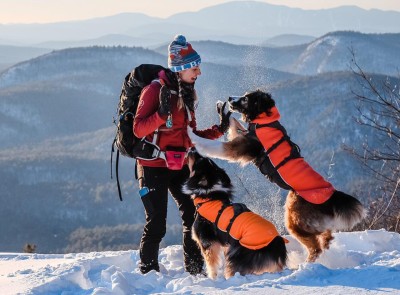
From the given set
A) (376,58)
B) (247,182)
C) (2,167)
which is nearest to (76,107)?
(2,167)

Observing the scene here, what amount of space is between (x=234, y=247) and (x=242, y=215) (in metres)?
0.27

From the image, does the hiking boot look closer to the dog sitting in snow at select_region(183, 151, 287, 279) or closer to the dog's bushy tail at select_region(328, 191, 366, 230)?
the dog sitting in snow at select_region(183, 151, 287, 279)

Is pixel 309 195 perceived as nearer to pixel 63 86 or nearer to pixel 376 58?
pixel 63 86

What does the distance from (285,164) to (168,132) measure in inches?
41.0

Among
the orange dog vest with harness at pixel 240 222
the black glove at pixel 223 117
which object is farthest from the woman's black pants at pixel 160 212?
the black glove at pixel 223 117

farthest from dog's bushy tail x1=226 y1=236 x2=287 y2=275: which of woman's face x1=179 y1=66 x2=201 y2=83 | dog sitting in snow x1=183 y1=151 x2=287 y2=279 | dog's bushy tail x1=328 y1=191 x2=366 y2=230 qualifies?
woman's face x1=179 y1=66 x2=201 y2=83

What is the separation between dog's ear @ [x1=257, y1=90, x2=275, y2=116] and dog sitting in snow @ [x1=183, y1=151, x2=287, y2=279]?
2.11 feet

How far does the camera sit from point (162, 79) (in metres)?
4.43

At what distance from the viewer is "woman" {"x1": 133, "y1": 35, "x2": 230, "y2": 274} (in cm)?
430

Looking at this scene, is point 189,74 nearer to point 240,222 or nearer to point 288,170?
point 288,170

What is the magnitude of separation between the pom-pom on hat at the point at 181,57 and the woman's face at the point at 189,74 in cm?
4

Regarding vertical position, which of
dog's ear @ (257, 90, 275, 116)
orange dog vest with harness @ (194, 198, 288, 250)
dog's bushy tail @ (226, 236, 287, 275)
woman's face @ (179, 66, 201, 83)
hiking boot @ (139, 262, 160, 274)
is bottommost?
hiking boot @ (139, 262, 160, 274)

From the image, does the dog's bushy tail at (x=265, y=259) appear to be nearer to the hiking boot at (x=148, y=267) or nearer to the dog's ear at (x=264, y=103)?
the hiking boot at (x=148, y=267)

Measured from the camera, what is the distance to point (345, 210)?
4.26m
